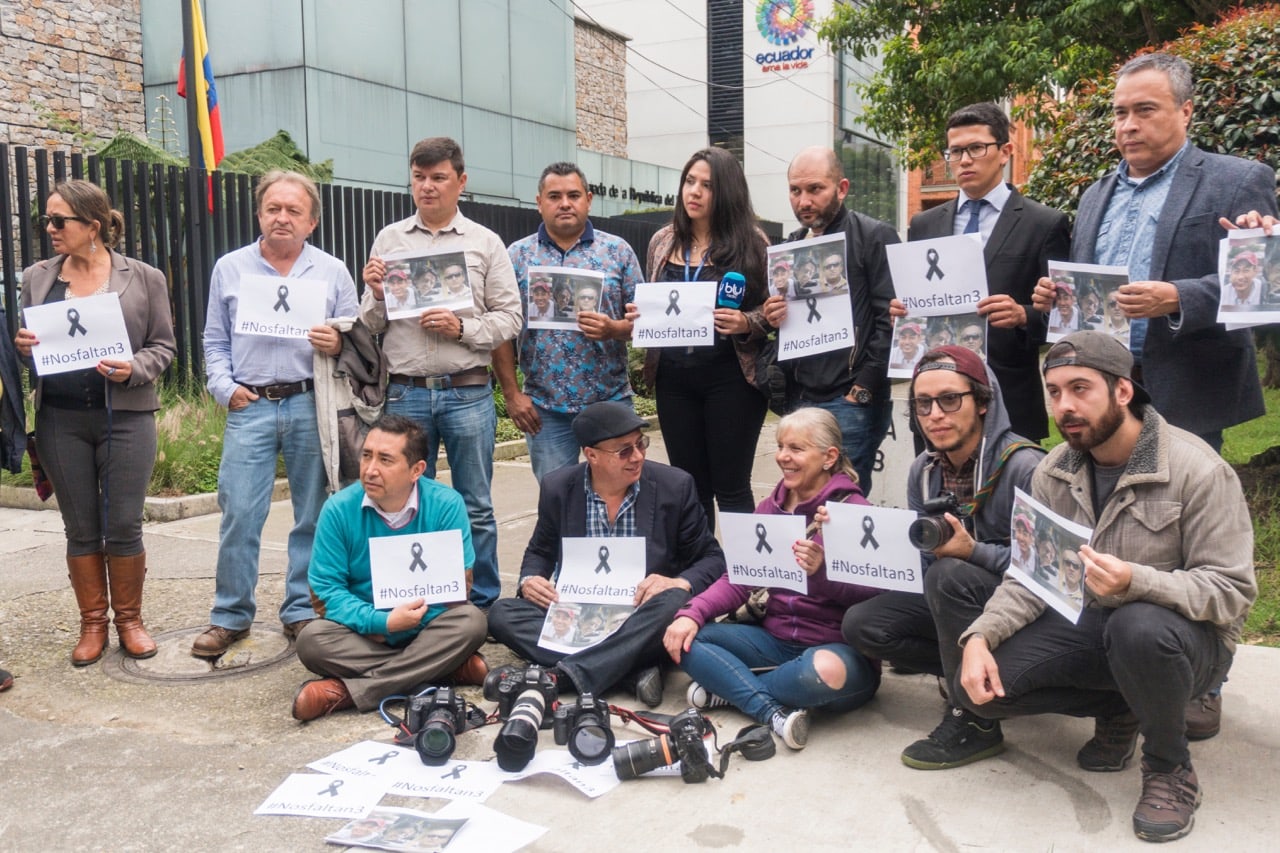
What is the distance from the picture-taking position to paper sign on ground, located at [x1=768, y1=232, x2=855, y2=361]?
440 centimetres

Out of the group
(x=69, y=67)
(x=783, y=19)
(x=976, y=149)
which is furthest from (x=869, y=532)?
(x=783, y=19)

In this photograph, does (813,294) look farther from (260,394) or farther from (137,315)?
(137,315)

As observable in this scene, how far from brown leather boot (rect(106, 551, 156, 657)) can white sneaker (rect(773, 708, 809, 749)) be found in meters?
2.66

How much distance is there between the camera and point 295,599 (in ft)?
15.9

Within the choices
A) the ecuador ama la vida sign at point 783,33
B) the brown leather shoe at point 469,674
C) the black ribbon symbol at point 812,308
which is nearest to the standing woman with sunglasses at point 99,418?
the brown leather shoe at point 469,674

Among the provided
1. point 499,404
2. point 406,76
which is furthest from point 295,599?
point 406,76

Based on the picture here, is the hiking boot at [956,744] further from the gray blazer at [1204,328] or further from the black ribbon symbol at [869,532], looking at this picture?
the gray blazer at [1204,328]

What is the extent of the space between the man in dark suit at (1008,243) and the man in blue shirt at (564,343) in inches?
56.8

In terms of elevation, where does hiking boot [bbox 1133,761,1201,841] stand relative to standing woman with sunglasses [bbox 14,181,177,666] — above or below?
below

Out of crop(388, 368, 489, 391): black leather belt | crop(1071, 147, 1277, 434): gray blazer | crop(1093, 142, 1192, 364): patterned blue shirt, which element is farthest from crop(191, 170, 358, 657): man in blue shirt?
crop(1071, 147, 1277, 434): gray blazer

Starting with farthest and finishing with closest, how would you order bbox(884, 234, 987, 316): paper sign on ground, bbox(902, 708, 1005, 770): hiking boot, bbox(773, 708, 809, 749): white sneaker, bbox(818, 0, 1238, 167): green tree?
1. bbox(818, 0, 1238, 167): green tree
2. bbox(884, 234, 987, 316): paper sign on ground
3. bbox(773, 708, 809, 749): white sneaker
4. bbox(902, 708, 1005, 770): hiking boot

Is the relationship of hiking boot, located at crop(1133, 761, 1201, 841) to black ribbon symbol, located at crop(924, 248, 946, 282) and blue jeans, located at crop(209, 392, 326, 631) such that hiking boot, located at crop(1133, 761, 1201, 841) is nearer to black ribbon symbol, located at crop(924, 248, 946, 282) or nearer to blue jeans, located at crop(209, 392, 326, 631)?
black ribbon symbol, located at crop(924, 248, 946, 282)

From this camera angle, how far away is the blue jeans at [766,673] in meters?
3.71

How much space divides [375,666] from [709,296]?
193cm
